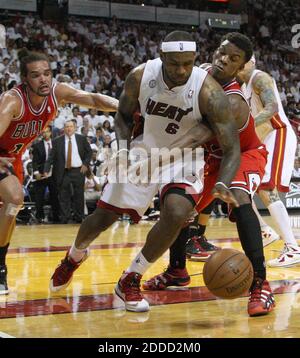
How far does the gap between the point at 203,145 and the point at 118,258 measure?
2458 mm

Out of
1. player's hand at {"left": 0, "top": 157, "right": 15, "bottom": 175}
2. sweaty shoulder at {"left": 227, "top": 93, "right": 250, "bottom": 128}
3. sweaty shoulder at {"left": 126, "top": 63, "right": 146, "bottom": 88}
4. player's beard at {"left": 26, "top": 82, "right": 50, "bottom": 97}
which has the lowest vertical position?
player's hand at {"left": 0, "top": 157, "right": 15, "bottom": 175}

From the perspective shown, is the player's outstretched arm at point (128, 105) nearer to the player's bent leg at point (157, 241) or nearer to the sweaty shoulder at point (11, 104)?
the player's bent leg at point (157, 241)

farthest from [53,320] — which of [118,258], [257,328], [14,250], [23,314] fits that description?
[14,250]

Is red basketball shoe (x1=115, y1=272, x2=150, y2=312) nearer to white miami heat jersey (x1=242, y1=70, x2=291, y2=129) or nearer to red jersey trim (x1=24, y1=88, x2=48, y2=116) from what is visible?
red jersey trim (x1=24, y1=88, x2=48, y2=116)

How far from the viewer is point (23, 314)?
4.17m

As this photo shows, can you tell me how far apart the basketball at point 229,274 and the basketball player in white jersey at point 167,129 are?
0.32 m

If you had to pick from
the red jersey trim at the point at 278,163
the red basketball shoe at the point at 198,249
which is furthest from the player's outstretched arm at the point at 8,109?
the red jersey trim at the point at 278,163

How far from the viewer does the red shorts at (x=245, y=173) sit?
459 centimetres

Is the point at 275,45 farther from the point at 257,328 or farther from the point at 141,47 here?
the point at 257,328

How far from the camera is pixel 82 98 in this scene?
5359 mm

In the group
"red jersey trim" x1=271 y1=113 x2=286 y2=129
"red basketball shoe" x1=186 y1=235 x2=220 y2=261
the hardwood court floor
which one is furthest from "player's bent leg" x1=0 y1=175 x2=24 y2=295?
"red jersey trim" x1=271 y1=113 x2=286 y2=129

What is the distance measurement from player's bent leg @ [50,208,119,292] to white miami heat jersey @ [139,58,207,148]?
22.9 inches

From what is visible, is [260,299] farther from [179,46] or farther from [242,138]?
[179,46]

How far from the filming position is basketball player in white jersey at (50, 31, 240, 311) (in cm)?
427
